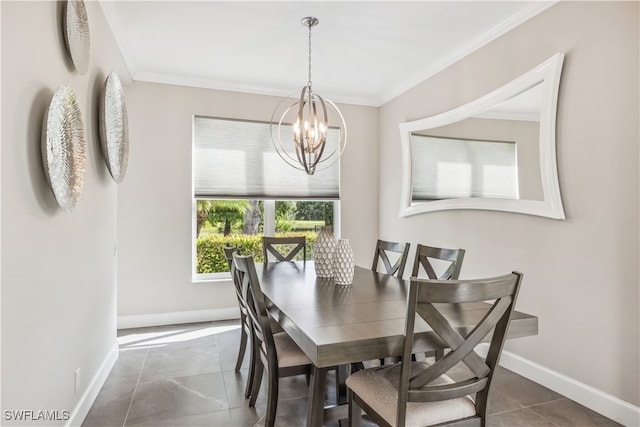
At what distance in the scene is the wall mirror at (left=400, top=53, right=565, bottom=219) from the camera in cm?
254

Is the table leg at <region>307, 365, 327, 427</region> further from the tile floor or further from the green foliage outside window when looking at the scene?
the green foliage outside window

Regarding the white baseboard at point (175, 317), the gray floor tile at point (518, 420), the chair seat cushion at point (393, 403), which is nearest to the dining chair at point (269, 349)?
the chair seat cushion at point (393, 403)

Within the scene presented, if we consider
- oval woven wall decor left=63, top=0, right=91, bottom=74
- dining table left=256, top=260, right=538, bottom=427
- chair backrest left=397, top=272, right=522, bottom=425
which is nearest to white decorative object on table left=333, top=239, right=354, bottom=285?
dining table left=256, top=260, right=538, bottom=427

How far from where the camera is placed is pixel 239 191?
4227 mm

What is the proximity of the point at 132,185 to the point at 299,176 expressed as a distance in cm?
180

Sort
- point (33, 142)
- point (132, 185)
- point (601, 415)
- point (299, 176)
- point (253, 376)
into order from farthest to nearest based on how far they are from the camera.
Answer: point (299, 176)
point (132, 185)
point (253, 376)
point (601, 415)
point (33, 142)

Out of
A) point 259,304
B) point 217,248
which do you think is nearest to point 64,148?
point 259,304

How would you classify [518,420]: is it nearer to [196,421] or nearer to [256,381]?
[256,381]

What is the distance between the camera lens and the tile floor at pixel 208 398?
215 cm

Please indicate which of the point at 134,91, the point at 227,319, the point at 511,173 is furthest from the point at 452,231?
the point at 134,91

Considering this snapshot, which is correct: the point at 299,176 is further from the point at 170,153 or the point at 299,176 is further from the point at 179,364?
the point at 179,364

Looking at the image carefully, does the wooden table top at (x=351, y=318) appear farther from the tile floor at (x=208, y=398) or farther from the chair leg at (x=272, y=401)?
the tile floor at (x=208, y=398)

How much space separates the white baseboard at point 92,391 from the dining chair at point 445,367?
1.55 m

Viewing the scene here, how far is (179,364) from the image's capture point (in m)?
2.92
